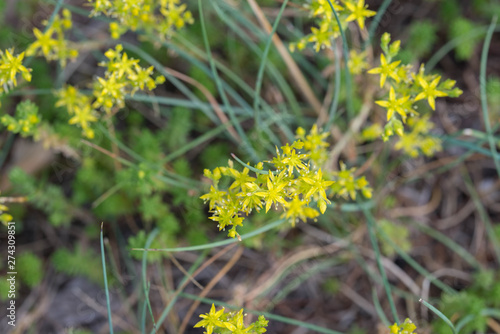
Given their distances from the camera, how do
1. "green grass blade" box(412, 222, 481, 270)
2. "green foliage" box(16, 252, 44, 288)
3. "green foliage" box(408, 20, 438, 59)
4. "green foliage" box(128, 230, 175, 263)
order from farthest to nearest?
"green foliage" box(408, 20, 438, 59) → "green grass blade" box(412, 222, 481, 270) → "green foliage" box(16, 252, 44, 288) → "green foliage" box(128, 230, 175, 263)

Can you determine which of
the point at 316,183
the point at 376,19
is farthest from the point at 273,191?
the point at 376,19

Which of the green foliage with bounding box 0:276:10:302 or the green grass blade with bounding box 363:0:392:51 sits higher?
the green grass blade with bounding box 363:0:392:51

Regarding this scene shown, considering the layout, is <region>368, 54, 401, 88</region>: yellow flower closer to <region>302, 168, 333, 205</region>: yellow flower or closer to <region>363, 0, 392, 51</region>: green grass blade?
<region>363, 0, 392, 51</region>: green grass blade

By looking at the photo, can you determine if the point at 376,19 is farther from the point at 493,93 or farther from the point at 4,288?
the point at 4,288

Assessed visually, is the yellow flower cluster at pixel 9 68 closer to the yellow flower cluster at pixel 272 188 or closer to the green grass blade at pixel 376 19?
the yellow flower cluster at pixel 272 188

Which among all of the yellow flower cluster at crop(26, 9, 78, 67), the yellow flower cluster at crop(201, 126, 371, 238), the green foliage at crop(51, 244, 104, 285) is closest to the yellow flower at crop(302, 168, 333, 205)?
the yellow flower cluster at crop(201, 126, 371, 238)
